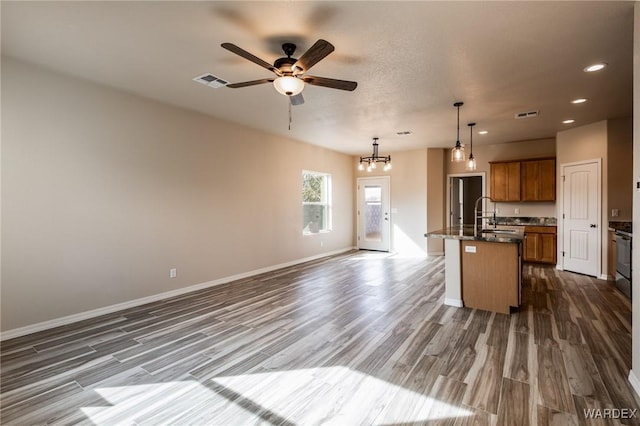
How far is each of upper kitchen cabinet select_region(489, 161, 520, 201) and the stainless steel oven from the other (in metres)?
2.26

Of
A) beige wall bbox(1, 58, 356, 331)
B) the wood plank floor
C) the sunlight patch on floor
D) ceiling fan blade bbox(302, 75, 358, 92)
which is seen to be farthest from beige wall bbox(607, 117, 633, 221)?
beige wall bbox(1, 58, 356, 331)

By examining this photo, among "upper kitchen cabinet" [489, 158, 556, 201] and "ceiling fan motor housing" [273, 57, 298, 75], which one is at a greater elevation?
"ceiling fan motor housing" [273, 57, 298, 75]

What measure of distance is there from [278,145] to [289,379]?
15.8 ft

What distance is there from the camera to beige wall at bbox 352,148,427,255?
7812 millimetres

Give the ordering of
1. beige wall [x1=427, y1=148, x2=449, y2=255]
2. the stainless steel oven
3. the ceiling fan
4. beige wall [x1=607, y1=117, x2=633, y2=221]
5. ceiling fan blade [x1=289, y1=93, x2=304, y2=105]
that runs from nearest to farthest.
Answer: the ceiling fan → ceiling fan blade [x1=289, y1=93, x2=304, y2=105] → the stainless steel oven → beige wall [x1=607, y1=117, x2=633, y2=221] → beige wall [x1=427, y1=148, x2=449, y2=255]

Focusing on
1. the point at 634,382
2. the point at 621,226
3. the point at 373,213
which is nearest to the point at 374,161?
the point at 373,213

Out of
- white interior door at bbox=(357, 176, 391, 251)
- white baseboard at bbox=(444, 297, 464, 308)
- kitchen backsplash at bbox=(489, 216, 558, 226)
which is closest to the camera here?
white baseboard at bbox=(444, 297, 464, 308)

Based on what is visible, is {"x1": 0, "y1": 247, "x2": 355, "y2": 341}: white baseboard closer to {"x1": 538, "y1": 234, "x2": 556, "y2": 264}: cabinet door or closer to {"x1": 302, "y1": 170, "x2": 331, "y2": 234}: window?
{"x1": 302, "y1": 170, "x2": 331, "y2": 234}: window

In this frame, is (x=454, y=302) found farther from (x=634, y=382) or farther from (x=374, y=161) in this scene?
(x=374, y=161)

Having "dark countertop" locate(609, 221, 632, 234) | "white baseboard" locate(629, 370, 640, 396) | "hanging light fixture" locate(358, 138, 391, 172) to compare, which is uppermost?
"hanging light fixture" locate(358, 138, 391, 172)

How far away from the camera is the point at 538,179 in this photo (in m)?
6.50

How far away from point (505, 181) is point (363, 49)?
5.63m

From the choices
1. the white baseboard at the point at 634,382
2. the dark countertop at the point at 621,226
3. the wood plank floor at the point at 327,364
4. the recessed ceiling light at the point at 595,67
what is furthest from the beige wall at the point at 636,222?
the dark countertop at the point at 621,226

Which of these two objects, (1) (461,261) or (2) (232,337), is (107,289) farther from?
(1) (461,261)
